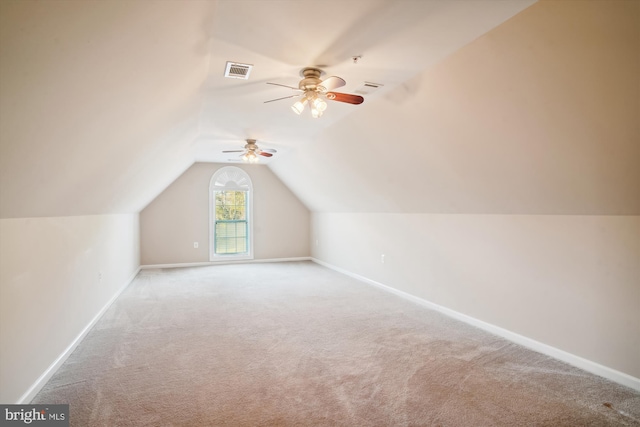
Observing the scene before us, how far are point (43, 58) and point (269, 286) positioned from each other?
4.95 m

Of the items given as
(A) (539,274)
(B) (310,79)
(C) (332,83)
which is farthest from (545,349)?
(B) (310,79)

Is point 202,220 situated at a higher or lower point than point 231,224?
higher

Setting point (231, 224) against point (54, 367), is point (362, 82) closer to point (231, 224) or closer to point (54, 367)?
point (54, 367)

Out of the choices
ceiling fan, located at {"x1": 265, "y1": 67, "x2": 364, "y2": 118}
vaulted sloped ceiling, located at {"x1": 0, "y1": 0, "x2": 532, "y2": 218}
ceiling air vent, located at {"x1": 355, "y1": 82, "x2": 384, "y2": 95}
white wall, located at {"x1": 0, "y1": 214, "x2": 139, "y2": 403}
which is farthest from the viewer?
ceiling air vent, located at {"x1": 355, "y1": 82, "x2": 384, "y2": 95}

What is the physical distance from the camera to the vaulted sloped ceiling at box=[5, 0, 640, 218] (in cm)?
161

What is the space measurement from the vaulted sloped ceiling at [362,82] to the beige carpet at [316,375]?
129cm

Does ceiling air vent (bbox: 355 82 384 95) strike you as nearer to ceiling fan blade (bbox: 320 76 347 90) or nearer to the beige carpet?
ceiling fan blade (bbox: 320 76 347 90)

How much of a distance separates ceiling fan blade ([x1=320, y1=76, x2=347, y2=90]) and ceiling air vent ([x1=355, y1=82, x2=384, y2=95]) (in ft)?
1.98

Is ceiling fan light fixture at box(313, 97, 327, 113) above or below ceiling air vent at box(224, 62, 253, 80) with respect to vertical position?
below

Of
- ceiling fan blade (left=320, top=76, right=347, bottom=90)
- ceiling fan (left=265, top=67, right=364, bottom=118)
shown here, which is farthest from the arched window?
ceiling fan blade (left=320, top=76, right=347, bottom=90)

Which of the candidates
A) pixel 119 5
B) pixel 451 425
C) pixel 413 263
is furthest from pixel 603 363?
pixel 119 5

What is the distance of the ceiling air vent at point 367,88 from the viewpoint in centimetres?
317

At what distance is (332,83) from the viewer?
8.62 ft

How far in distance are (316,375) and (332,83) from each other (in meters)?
2.17
